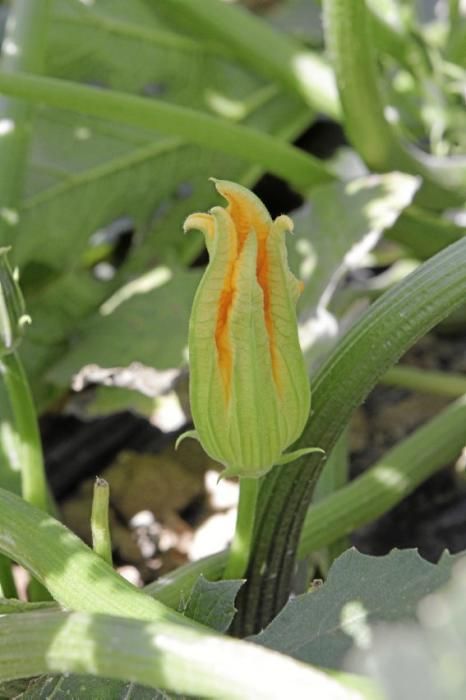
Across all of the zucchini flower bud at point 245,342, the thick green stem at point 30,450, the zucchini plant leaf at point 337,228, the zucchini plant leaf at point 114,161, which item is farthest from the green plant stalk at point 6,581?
the zucchini plant leaf at point 114,161

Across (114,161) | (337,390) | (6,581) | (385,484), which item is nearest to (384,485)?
(385,484)

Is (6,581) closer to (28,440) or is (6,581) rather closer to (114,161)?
(28,440)

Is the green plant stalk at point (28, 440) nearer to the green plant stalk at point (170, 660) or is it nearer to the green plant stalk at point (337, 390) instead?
the green plant stalk at point (337, 390)

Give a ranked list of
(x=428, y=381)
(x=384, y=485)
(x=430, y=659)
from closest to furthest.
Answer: (x=430, y=659) < (x=384, y=485) < (x=428, y=381)

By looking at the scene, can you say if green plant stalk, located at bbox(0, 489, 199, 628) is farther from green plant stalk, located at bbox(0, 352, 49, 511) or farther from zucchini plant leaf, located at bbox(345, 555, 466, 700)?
zucchini plant leaf, located at bbox(345, 555, 466, 700)

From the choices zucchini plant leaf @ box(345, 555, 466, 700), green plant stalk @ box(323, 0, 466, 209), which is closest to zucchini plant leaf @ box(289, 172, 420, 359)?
green plant stalk @ box(323, 0, 466, 209)

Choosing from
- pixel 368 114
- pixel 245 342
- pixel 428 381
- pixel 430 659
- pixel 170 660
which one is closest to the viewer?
pixel 430 659
